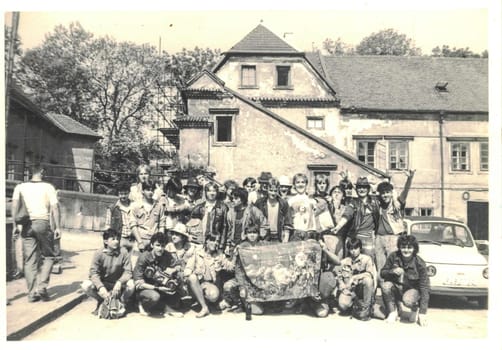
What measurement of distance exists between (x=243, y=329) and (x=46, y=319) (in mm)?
2450

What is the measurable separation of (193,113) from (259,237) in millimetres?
11752

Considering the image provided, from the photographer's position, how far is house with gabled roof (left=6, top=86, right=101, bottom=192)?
60.8ft

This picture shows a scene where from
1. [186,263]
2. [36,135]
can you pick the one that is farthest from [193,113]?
[186,263]

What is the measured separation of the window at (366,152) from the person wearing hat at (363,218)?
1748 cm

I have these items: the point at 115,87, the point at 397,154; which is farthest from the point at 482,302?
the point at 115,87

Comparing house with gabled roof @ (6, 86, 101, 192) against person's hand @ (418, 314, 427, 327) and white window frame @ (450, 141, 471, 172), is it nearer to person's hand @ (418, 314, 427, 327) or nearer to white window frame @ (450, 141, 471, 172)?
person's hand @ (418, 314, 427, 327)

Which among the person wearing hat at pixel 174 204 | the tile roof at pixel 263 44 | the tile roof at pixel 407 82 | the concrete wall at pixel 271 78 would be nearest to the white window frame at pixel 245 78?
the concrete wall at pixel 271 78

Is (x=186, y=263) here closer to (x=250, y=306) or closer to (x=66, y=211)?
(x=250, y=306)

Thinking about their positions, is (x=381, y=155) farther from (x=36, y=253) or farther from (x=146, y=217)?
(x=36, y=253)

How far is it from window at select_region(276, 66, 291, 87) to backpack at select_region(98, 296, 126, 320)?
19.6m

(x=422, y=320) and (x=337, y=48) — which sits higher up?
(x=337, y=48)

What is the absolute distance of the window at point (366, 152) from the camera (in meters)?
23.7

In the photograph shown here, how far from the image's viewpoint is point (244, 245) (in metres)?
6.25

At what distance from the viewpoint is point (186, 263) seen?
623cm
